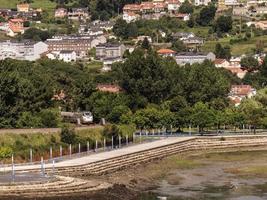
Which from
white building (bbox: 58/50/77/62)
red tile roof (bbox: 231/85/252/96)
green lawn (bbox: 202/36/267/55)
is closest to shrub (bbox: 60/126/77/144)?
red tile roof (bbox: 231/85/252/96)

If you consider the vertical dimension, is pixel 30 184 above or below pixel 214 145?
above

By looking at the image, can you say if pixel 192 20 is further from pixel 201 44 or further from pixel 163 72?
pixel 163 72

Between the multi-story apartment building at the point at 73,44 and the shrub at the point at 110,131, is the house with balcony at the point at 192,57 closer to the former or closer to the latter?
the multi-story apartment building at the point at 73,44

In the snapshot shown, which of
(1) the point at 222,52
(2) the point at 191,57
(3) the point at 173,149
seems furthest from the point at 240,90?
(3) the point at 173,149

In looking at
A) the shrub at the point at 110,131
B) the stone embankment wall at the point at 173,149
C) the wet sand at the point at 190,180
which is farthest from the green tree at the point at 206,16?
the shrub at the point at 110,131

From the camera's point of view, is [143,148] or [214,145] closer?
[143,148]

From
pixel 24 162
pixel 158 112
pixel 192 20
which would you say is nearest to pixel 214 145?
pixel 158 112
